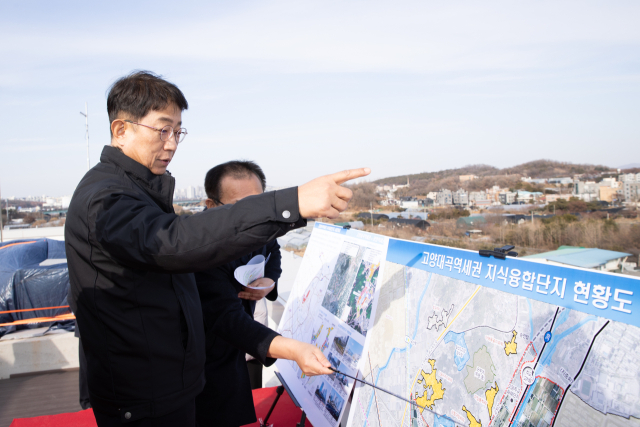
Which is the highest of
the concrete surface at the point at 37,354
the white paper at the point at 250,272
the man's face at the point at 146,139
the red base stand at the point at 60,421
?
the man's face at the point at 146,139

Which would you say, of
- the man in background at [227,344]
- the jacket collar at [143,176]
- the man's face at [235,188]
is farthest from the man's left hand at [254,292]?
the jacket collar at [143,176]

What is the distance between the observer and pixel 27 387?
4.34 metres

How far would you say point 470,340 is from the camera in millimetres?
1223

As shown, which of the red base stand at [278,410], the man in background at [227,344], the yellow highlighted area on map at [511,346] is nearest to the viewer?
the yellow highlighted area on map at [511,346]

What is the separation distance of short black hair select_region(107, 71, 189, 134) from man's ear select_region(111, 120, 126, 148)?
0.03m

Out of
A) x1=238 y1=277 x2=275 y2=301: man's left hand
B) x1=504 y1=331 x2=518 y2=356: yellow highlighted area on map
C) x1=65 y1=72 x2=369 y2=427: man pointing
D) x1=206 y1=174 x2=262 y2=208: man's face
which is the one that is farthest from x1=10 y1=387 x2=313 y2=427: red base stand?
x1=504 y1=331 x2=518 y2=356: yellow highlighted area on map

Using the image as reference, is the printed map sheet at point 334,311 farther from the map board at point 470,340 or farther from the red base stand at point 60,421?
the red base stand at point 60,421

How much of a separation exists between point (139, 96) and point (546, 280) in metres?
1.32

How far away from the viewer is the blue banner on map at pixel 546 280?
3.01 ft

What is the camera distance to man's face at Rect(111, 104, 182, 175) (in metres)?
1.22

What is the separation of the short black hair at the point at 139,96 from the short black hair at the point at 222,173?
822 millimetres

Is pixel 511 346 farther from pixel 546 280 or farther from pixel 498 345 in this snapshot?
pixel 546 280

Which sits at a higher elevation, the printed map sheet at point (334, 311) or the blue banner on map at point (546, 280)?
the blue banner on map at point (546, 280)

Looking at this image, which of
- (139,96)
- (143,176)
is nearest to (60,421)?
(143,176)
